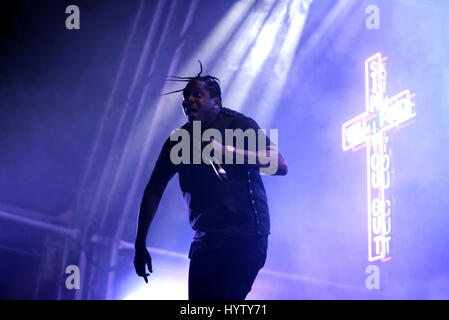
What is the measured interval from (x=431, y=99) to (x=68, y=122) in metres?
5.39

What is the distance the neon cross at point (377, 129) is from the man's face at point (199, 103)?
5.00m

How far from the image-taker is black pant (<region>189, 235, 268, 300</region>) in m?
2.45

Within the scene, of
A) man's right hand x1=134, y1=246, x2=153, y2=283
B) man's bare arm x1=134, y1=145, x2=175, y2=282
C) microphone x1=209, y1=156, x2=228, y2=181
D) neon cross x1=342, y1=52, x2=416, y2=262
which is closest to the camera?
microphone x1=209, y1=156, x2=228, y2=181

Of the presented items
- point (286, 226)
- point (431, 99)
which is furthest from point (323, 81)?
point (286, 226)

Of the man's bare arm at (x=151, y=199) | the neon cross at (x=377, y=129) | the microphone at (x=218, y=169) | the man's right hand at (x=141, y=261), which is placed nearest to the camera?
the microphone at (x=218, y=169)

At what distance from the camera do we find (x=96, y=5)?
5.25m

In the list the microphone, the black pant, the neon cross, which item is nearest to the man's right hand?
the black pant

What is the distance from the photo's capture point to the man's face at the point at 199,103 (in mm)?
2859

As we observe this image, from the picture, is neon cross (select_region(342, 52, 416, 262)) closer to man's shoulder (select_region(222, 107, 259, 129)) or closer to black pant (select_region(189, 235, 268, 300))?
man's shoulder (select_region(222, 107, 259, 129))

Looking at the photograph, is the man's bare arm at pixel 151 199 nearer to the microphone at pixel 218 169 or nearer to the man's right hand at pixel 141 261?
the man's right hand at pixel 141 261

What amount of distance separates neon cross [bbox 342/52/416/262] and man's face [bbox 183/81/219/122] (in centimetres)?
500

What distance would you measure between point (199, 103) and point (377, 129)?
5267 mm

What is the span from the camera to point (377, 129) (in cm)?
752

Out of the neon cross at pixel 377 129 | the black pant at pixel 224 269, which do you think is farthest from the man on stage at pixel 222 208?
the neon cross at pixel 377 129
